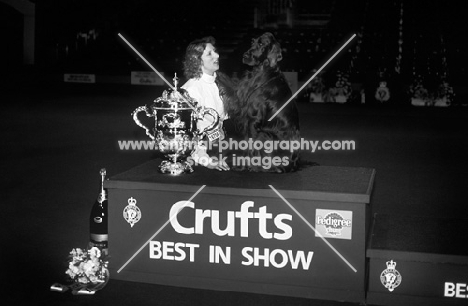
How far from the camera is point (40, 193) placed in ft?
24.2

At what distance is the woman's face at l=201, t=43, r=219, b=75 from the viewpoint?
535 cm

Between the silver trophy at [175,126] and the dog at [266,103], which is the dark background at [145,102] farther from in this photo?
the dog at [266,103]

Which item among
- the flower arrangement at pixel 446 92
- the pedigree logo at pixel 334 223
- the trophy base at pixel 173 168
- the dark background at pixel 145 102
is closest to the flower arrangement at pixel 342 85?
the dark background at pixel 145 102

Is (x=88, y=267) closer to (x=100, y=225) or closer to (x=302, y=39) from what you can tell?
(x=100, y=225)

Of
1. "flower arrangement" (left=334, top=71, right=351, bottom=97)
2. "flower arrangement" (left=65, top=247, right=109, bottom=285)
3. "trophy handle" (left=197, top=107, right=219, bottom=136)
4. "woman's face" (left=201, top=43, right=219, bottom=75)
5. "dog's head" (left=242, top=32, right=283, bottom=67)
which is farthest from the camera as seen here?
"flower arrangement" (left=334, top=71, right=351, bottom=97)

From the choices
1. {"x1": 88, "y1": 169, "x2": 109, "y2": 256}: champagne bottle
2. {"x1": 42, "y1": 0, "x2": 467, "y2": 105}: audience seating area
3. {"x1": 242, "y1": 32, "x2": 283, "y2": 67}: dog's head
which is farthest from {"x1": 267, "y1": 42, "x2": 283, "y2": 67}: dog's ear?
{"x1": 42, "y1": 0, "x2": 467, "y2": 105}: audience seating area

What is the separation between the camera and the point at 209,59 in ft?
17.6

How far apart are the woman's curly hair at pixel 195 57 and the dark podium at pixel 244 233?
1068 millimetres

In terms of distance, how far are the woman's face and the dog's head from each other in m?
0.74

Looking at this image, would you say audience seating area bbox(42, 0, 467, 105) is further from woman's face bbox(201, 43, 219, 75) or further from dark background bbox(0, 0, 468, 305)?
woman's face bbox(201, 43, 219, 75)

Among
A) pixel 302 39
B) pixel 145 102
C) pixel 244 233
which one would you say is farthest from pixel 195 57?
pixel 302 39

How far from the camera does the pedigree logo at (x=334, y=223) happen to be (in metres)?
4.14

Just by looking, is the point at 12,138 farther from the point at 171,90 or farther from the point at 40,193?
the point at 171,90

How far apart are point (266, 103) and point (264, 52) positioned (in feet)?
1.02
